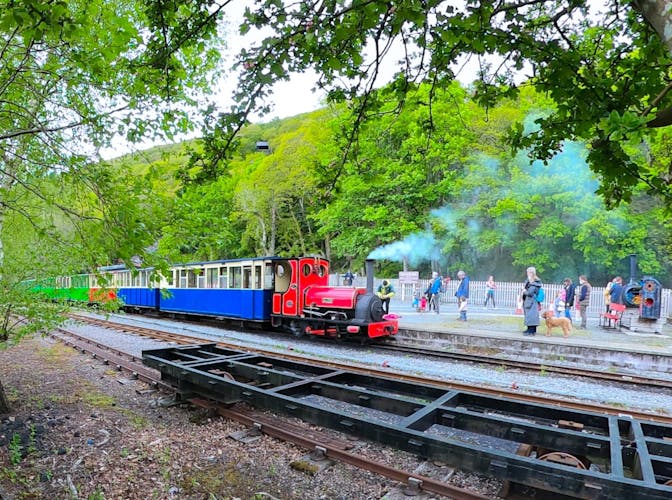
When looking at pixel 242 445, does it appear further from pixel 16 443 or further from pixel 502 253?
pixel 502 253

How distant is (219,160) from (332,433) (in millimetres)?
3165

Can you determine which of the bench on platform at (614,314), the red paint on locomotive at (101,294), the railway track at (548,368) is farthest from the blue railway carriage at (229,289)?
the bench on platform at (614,314)

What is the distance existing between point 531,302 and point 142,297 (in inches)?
666

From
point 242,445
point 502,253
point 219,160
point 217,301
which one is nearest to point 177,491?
point 242,445

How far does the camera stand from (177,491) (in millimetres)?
3611

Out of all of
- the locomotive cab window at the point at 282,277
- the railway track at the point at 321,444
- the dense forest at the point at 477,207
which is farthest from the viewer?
the dense forest at the point at 477,207

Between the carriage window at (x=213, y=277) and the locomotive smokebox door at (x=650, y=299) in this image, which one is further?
the carriage window at (x=213, y=277)

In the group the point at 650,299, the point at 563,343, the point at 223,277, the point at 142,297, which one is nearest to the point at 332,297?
the point at 223,277

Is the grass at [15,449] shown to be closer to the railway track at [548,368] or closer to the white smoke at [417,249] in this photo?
the railway track at [548,368]

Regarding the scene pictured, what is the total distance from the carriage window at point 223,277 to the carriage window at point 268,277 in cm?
202

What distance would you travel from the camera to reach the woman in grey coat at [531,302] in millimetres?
11812

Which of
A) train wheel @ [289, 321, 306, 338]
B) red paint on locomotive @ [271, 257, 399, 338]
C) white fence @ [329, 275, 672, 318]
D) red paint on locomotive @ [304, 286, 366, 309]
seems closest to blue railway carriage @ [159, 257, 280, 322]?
red paint on locomotive @ [271, 257, 399, 338]

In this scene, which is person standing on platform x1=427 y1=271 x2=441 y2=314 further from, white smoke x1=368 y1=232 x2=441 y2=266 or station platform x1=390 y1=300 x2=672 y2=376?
white smoke x1=368 y1=232 x2=441 y2=266

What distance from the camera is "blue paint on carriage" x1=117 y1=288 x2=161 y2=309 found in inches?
782
